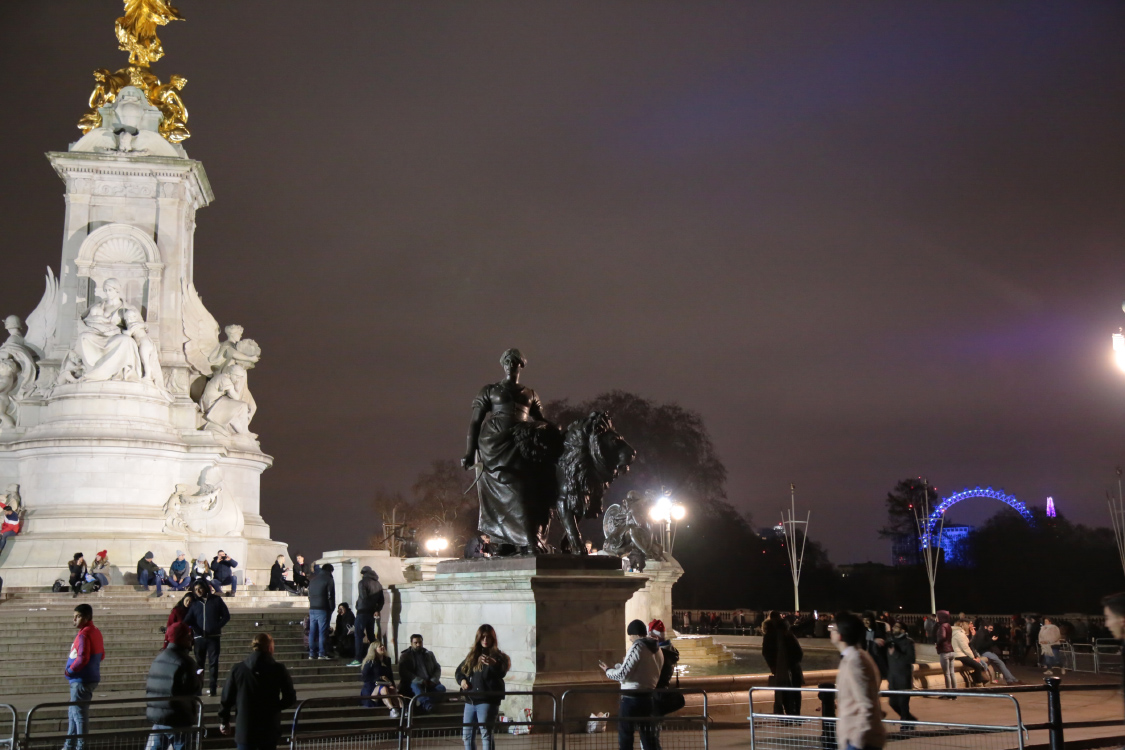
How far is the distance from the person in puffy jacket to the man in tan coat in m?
12.7

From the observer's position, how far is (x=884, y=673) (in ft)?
47.1

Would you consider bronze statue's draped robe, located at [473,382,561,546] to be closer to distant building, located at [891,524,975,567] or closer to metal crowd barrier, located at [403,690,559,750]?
metal crowd barrier, located at [403,690,559,750]

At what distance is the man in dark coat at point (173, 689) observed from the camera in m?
8.94

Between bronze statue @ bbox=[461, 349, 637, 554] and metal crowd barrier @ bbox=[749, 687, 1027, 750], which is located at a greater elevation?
bronze statue @ bbox=[461, 349, 637, 554]

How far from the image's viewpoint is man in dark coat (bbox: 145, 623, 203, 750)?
29.3ft

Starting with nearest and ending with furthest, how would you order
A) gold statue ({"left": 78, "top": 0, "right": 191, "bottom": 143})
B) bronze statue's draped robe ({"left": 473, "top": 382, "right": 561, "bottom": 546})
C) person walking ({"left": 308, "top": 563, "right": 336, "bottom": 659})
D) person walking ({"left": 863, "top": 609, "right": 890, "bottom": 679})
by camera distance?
bronze statue's draped robe ({"left": 473, "top": 382, "right": 561, "bottom": 546}) < person walking ({"left": 863, "top": 609, "right": 890, "bottom": 679}) < person walking ({"left": 308, "top": 563, "right": 336, "bottom": 659}) < gold statue ({"left": 78, "top": 0, "right": 191, "bottom": 143})

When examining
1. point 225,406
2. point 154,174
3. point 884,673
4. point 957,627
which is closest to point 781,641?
point 884,673

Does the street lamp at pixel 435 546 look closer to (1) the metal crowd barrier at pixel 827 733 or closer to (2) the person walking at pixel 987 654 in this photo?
(2) the person walking at pixel 987 654

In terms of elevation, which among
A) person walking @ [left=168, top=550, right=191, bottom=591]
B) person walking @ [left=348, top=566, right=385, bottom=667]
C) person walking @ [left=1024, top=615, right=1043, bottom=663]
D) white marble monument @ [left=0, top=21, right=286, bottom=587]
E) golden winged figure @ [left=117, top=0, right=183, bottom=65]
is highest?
golden winged figure @ [left=117, top=0, right=183, bottom=65]

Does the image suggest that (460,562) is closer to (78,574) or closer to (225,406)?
(78,574)

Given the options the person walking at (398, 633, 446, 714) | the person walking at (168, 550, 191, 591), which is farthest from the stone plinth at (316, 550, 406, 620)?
the person walking at (168, 550, 191, 591)

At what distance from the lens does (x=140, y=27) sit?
3706 centimetres

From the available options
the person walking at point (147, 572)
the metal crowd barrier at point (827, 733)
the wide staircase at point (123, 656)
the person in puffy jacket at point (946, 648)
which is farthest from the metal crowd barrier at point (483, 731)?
the person walking at point (147, 572)

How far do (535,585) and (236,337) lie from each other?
24.9m
